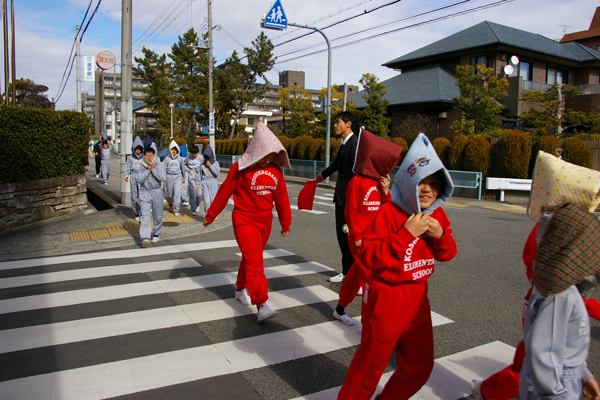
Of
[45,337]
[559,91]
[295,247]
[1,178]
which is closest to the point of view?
[45,337]

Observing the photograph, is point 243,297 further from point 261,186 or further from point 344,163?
point 344,163

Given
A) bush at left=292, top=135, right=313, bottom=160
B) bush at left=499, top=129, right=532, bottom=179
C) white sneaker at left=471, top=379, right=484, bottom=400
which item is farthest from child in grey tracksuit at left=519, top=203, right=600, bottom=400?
bush at left=292, top=135, right=313, bottom=160

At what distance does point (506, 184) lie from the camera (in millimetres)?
15188

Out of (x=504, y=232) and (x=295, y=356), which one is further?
(x=504, y=232)

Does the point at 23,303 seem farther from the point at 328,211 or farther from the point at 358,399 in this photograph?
the point at 328,211

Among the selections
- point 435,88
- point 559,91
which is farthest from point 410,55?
point 559,91

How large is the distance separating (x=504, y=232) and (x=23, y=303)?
8508 millimetres

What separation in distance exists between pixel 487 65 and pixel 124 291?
2842 cm

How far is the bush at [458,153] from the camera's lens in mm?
16641

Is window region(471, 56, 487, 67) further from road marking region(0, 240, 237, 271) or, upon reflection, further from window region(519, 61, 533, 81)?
road marking region(0, 240, 237, 271)

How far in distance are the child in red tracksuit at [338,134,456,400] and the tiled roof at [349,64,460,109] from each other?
989 inches

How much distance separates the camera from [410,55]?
3331 cm

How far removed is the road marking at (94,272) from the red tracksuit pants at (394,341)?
14.7 ft

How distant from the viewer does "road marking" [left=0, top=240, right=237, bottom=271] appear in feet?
21.9
